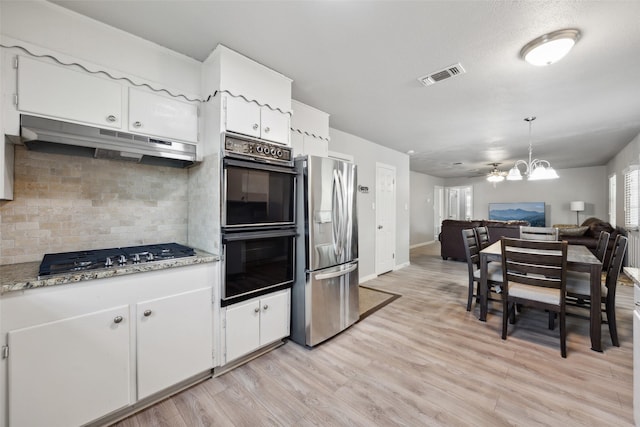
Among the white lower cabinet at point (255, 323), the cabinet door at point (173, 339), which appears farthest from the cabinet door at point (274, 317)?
the cabinet door at point (173, 339)

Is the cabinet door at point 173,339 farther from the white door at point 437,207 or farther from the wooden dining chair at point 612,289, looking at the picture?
the white door at point 437,207

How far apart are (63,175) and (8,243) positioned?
1.69 feet

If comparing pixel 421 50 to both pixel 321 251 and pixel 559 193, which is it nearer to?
pixel 321 251

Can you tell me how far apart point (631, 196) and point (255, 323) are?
6.66m

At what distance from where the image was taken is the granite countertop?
125 centimetres

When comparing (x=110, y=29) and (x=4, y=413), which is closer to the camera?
(x=4, y=413)

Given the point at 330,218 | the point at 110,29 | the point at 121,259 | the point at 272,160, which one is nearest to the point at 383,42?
the point at 272,160

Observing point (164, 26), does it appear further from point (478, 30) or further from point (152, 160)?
point (478, 30)

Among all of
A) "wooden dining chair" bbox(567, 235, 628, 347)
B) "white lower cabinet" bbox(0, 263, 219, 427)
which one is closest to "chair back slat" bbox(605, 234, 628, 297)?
"wooden dining chair" bbox(567, 235, 628, 347)

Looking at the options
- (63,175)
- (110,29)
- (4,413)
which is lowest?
(4,413)

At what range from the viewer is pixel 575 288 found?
2510mm

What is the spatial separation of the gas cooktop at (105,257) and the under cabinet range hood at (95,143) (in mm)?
700

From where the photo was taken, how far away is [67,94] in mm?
1608

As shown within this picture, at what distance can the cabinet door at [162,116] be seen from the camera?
1864mm
